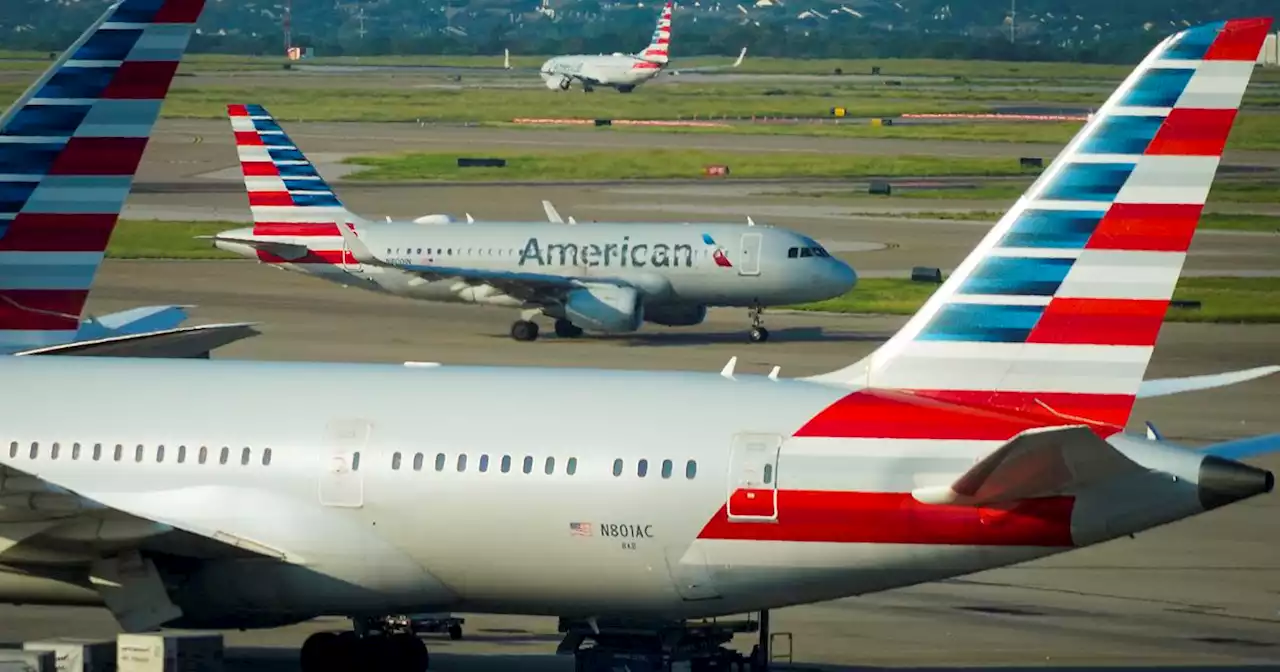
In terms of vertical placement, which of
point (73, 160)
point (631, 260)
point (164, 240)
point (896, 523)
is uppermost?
point (73, 160)

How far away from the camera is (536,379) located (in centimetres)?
2914

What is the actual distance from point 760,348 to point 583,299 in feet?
16.9

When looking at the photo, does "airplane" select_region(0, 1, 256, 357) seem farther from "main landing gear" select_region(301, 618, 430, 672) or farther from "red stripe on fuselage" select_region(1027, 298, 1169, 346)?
"red stripe on fuselage" select_region(1027, 298, 1169, 346)

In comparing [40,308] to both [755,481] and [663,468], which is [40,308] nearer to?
[663,468]

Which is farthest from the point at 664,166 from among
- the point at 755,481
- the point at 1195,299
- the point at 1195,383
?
the point at 755,481

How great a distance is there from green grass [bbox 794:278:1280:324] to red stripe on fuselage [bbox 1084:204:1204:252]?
45760 millimetres

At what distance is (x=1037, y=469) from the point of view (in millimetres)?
25922

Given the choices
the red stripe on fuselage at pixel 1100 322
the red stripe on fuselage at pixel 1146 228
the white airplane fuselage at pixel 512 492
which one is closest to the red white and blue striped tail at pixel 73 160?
the white airplane fuselage at pixel 512 492

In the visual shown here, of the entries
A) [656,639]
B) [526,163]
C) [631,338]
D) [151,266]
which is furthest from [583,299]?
[526,163]

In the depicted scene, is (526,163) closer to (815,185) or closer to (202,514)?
(815,185)

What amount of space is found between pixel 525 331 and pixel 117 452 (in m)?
38.9

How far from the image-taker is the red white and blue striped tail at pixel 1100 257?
90.6ft

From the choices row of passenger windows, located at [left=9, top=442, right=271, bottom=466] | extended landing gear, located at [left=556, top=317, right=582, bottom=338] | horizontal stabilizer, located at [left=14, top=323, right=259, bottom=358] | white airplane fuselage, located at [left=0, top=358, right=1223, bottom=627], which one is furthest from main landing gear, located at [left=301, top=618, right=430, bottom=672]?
extended landing gear, located at [left=556, top=317, right=582, bottom=338]

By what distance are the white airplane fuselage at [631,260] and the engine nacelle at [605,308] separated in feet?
3.60
